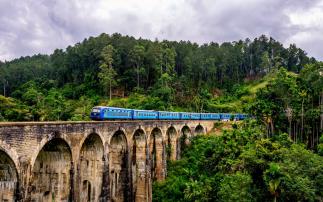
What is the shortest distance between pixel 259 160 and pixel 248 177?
2089mm

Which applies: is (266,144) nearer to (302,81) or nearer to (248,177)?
(248,177)

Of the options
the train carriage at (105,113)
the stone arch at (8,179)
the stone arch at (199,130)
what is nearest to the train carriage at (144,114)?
the train carriage at (105,113)

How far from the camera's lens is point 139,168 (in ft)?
102

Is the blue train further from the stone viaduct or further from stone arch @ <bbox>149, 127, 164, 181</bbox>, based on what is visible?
stone arch @ <bbox>149, 127, 164, 181</bbox>

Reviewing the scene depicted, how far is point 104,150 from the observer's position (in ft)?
68.3

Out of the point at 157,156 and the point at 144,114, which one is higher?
the point at 144,114

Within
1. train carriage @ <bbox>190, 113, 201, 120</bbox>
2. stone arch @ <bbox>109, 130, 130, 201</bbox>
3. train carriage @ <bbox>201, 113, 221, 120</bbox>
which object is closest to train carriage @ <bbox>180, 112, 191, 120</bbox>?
train carriage @ <bbox>190, 113, 201, 120</bbox>

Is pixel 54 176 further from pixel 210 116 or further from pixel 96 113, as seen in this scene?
pixel 210 116

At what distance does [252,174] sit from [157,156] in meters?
14.6

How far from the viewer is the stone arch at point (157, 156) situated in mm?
35031

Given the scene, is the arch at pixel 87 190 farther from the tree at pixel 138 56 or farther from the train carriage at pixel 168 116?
the tree at pixel 138 56

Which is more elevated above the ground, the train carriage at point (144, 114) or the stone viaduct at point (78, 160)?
the train carriage at point (144, 114)

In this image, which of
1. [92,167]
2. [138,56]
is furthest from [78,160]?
[138,56]

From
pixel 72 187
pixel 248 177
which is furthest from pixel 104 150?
pixel 248 177
